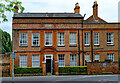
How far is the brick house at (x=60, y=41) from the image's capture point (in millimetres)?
32125

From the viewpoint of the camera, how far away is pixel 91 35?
3344cm

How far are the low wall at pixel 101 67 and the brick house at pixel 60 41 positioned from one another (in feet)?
10.3

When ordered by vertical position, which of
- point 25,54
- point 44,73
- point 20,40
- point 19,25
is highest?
point 19,25

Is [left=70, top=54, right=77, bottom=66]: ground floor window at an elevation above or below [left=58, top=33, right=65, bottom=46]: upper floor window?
below

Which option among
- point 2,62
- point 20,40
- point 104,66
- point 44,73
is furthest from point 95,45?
point 2,62

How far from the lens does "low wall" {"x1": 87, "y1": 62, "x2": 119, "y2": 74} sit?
29.9 meters

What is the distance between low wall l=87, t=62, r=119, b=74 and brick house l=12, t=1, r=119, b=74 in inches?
123

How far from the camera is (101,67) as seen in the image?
30.0 m

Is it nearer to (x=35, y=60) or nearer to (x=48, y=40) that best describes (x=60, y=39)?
(x=48, y=40)

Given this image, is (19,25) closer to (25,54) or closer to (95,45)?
(25,54)

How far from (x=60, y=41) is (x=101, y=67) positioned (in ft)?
24.1

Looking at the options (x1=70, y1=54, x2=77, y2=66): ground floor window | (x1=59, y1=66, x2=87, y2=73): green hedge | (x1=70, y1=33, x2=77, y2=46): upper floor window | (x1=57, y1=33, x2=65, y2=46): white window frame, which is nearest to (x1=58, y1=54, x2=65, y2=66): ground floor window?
(x1=70, y1=54, x2=77, y2=66): ground floor window

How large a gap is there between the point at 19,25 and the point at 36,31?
269 cm

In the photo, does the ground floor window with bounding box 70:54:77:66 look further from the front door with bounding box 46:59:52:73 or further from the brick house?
the front door with bounding box 46:59:52:73
